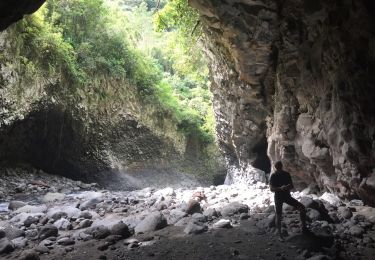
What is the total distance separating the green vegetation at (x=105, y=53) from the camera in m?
12.0

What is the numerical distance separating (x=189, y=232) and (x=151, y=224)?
2.64 feet

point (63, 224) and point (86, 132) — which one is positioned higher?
point (86, 132)

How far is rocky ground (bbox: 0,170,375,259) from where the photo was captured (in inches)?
196

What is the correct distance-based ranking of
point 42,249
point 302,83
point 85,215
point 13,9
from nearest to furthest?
point 42,249 → point 13,9 → point 85,215 → point 302,83

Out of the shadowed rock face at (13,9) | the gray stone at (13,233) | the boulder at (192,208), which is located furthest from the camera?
the boulder at (192,208)

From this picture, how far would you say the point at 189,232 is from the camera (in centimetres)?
594

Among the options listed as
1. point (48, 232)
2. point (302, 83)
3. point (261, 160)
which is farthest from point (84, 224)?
point (261, 160)

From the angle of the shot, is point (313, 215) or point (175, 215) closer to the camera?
point (313, 215)

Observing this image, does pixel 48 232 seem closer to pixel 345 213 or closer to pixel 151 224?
pixel 151 224

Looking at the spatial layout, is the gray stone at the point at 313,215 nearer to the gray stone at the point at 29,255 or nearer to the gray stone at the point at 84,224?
the gray stone at the point at 84,224

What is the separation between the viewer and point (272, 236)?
5539mm

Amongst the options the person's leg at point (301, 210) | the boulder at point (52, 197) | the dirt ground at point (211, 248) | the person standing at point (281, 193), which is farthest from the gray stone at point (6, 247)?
the boulder at point (52, 197)

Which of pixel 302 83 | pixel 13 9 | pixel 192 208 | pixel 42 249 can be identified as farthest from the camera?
pixel 302 83

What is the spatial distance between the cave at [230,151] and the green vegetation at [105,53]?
0.41 meters
